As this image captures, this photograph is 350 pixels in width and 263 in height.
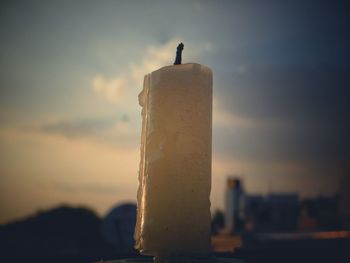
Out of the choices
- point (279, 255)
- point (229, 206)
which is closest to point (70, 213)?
point (229, 206)

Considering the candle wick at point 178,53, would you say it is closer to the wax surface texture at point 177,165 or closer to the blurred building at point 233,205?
the wax surface texture at point 177,165

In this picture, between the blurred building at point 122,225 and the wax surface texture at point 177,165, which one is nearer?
the wax surface texture at point 177,165

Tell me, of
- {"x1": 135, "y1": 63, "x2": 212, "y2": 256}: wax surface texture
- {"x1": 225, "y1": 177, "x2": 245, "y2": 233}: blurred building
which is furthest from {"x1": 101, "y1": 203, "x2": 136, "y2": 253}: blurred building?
{"x1": 225, "y1": 177, "x2": 245, "y2": 233}: blurred building

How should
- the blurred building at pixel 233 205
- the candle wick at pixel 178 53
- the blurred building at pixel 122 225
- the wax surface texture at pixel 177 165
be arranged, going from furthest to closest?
the blurred building at pixel 233 205 → the blurred building at pixel 122 225 → the candle wick at pixel 178 53 → the wax surface texture at pixel 177 165

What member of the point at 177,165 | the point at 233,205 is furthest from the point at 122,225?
the point at 233,205

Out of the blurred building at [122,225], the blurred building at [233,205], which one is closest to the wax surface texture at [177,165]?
the blurred building at [122,225]

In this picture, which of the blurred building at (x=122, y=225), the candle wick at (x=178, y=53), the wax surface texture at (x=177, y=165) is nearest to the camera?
the wax surface texture at (x=177, y=165)

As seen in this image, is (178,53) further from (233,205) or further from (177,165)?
(233,205)

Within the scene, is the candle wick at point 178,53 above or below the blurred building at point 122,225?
above

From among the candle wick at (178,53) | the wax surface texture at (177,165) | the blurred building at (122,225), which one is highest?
the candle wick at (178,53)

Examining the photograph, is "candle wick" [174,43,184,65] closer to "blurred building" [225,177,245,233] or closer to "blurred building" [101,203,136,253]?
"blurred building" [101,203,136,253]
